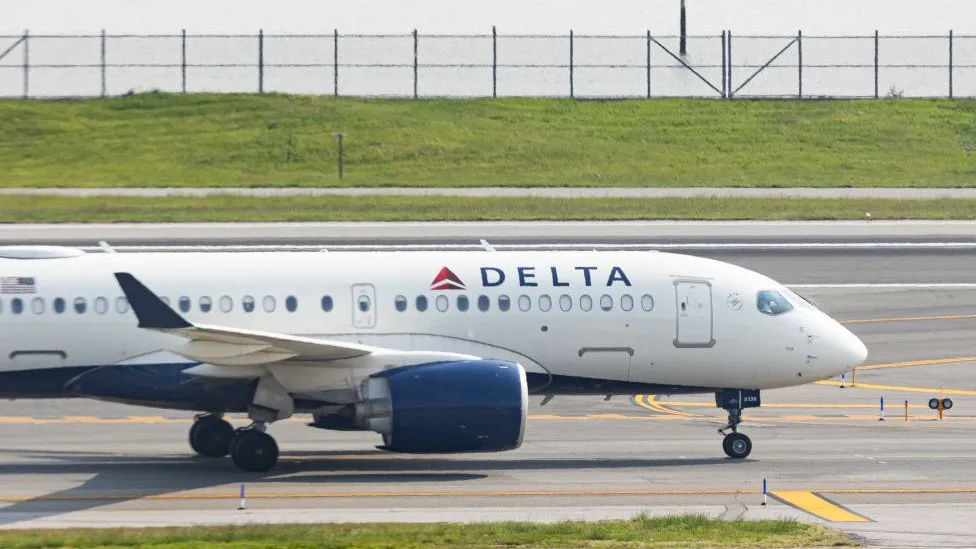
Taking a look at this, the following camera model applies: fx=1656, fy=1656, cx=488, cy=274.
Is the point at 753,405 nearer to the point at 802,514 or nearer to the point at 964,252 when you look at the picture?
the point at 802,514

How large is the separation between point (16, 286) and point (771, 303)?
1251 cm

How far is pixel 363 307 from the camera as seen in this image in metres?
27.2

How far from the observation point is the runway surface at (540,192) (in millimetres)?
63562

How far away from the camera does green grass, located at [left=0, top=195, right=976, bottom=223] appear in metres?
56.2

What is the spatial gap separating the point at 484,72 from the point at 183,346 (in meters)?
62.2

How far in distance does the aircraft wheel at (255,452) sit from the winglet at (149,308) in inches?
123

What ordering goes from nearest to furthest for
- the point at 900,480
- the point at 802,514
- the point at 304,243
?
1. the point at 802,514
2. the point at 900,480
3. the point at 304,243

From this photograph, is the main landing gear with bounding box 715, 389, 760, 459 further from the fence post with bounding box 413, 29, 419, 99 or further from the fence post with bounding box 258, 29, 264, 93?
the fence post with bounding box 258, 29, 264, 93

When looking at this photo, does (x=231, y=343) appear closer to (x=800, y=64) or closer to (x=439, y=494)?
(x=439, y=494)

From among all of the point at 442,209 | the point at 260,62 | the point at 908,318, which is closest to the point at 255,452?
the point at 908,318

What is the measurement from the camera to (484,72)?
8725 cm

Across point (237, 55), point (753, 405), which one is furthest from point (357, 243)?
point (237, 55)

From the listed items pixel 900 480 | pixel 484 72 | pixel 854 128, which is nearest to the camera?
pixel 900 480

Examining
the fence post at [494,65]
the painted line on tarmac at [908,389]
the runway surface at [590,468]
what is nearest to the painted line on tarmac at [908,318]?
the runway surface at [590,468]
